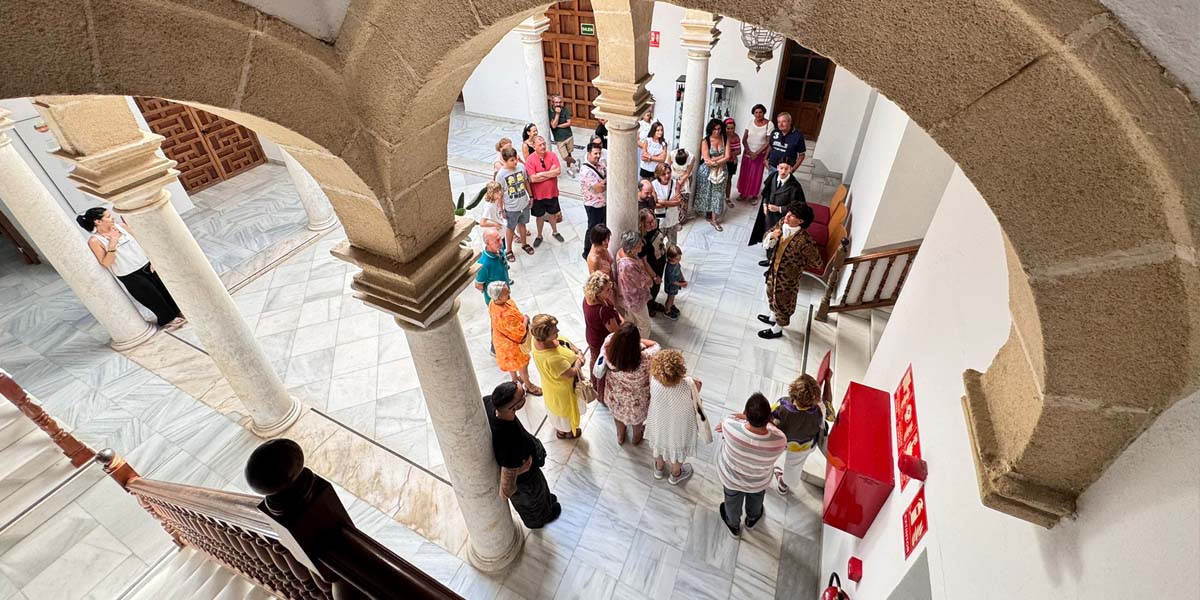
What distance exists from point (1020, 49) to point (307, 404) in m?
5.99

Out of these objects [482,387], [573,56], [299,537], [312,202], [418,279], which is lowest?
[482,387]

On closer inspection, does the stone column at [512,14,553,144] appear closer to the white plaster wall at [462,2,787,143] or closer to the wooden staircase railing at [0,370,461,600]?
the white plaster wall at [462,2,787,143]

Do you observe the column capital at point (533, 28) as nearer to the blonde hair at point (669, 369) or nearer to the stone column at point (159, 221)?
the stone column at point (159, 221)

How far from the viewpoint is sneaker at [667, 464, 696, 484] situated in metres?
4.37

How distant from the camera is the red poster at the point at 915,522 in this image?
2.38 metres

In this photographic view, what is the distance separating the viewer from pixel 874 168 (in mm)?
5871

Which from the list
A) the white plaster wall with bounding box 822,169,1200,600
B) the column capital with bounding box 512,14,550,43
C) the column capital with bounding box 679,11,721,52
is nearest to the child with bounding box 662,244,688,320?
the white plaster wall with bounding box 822,169,1200,600

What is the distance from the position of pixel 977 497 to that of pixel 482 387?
4.25 meters

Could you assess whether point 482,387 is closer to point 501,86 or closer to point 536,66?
point 536,66

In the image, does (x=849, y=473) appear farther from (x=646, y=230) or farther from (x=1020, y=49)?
(x=646, y=230)

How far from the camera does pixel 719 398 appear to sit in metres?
5.10

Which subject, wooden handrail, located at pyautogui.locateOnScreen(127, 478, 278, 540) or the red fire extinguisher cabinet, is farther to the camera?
the red fire extinguisher cabinet

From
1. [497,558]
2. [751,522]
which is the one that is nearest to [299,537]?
[497,558]

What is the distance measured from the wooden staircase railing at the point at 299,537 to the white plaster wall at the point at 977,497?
5.39ft
